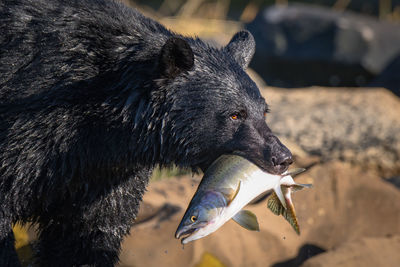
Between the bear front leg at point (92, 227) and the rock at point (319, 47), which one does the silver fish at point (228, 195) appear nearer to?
the bear front leg at point (92, 227)

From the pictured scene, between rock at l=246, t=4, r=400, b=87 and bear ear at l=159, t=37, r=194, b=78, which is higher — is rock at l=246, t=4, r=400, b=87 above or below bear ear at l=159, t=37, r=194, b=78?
below

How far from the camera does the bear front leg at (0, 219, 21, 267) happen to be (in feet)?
12.3

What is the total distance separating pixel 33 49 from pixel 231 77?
122 centimetres

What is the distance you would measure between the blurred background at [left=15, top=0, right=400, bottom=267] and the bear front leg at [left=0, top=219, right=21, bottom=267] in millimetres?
1074

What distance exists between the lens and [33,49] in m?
3.79

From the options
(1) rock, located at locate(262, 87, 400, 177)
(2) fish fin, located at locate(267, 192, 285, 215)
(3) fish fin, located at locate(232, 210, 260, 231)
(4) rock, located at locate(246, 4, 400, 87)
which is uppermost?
(3) fish fin, located at locate(232, 210, 260, 231)

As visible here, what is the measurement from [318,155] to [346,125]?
70 centimetres

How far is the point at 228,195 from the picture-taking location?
3.33 metres

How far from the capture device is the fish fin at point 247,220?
11.2ft

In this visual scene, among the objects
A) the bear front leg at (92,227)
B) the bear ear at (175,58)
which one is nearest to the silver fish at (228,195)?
the bear ear at (175,58)

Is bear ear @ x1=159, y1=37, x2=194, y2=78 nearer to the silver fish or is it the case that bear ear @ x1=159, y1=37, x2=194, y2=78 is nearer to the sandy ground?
the silver fish

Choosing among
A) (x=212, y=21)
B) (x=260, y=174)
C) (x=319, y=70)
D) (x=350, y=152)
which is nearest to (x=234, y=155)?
(x=260, y=174)

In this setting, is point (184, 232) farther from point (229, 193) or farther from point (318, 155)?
point (318, 155)

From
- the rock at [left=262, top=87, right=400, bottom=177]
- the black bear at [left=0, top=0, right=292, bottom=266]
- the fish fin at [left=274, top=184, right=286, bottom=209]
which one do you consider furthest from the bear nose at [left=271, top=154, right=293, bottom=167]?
the rock at [left=262, top=87, right=400, bottom=177]
